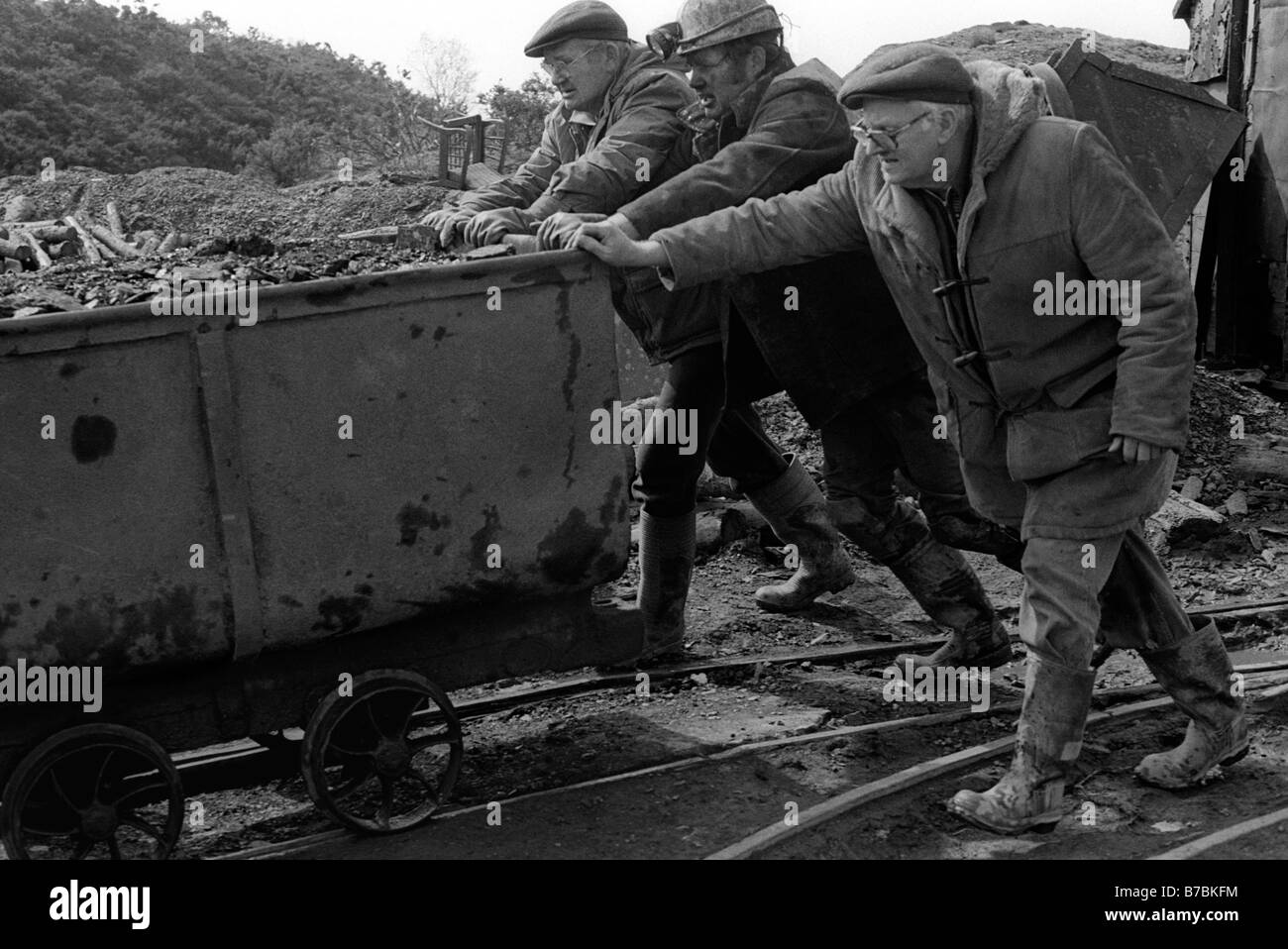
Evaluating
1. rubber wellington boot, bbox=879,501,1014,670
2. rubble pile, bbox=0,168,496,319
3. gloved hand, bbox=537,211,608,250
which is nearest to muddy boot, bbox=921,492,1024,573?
rubber wellington boot, bbox=879,501,1014,670

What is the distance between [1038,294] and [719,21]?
1.58 metres

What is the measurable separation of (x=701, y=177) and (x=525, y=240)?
0.64m

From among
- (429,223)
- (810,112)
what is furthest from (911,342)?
(429,223)

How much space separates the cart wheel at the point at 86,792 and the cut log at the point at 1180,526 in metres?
4.65

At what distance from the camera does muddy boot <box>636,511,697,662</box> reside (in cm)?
564

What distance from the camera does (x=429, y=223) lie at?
524cm

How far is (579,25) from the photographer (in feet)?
17.1

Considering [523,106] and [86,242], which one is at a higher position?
[523,106]

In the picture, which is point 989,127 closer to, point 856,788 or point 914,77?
point 914,77

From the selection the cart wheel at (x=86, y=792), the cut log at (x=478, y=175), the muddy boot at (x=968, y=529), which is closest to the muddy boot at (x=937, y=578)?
the muddy boot at (x=968, y=529)

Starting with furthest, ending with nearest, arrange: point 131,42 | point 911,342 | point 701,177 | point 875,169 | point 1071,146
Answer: point 131,42, point 911,342, point 701,177, point 875,169, point 1071,146

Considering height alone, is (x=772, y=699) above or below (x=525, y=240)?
below

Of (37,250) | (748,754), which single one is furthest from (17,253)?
(748,754)

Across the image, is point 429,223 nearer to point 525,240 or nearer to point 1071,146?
point 525,240
